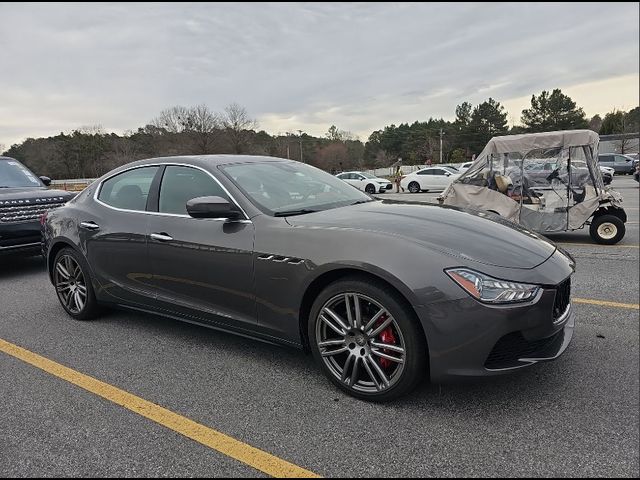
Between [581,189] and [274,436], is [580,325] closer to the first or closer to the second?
[274,436]

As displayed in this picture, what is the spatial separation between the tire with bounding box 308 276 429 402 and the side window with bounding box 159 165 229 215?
1.24m

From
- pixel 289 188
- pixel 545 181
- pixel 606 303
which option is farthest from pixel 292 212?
pixel 545 181

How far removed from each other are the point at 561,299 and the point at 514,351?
0.49 m

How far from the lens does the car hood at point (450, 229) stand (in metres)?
2.63

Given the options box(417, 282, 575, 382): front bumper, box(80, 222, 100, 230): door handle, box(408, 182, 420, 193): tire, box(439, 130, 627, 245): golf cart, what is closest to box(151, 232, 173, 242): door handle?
box(80, 222, 100, 230): door handle

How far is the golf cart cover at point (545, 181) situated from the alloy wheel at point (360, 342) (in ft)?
21.0

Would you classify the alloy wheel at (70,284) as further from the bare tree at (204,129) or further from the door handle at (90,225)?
the bare tree at (204,129)

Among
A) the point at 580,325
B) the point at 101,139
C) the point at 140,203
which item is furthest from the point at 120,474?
the point at 101,139

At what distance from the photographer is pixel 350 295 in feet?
8.99

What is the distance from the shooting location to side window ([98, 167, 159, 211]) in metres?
3.95

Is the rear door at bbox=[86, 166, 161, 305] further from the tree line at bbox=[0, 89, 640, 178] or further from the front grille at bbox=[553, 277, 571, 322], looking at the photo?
the tree line at bbox=[0, 89, 640, 178]

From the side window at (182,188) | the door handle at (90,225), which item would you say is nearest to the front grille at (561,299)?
the side window at (182,188)

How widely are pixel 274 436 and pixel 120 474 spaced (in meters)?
0.75

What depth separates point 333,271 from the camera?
110 inches
